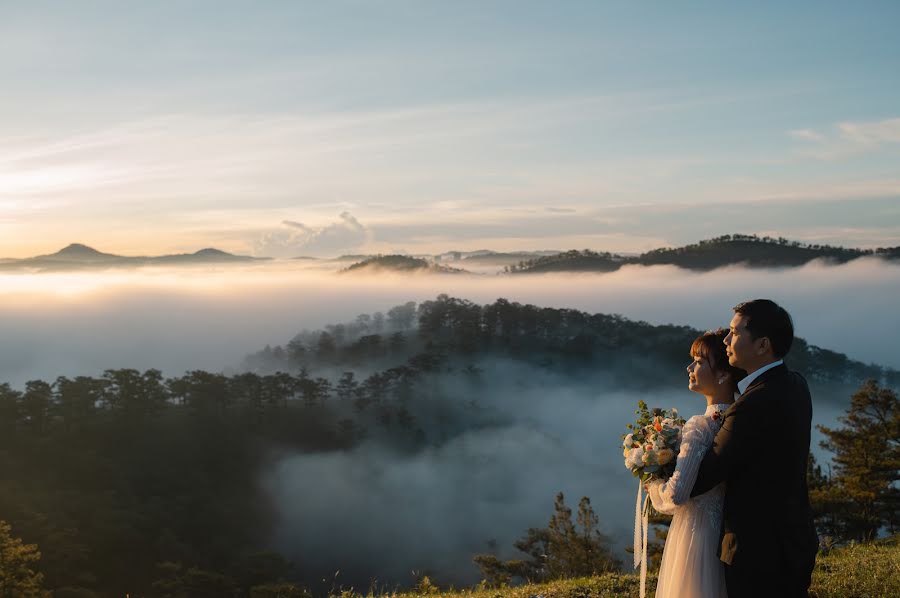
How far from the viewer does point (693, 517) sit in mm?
5445

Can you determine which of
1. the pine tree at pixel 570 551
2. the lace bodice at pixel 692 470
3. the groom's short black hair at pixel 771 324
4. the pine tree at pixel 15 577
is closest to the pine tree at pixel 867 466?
the pine tree at pixel 570 551

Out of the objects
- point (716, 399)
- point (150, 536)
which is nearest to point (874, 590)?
point (716, 399)

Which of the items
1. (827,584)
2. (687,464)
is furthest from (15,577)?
(687,464)

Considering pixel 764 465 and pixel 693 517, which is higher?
pixel 764 465

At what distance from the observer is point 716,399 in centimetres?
541

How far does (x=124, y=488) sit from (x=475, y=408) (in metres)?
91.4

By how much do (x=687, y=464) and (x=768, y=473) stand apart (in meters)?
0.53

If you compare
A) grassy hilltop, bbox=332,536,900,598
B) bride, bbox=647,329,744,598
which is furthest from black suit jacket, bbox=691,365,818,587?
grassy hilltop, bbox=332,536,900,598

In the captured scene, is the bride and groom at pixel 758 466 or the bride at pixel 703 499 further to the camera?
the bride at pixel 703 499

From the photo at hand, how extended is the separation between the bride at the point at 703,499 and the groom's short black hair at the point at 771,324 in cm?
43

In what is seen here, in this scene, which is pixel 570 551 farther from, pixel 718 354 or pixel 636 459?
pixel 718 354

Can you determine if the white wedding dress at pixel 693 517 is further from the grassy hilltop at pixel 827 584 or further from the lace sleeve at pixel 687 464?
the grassy hilltop at pixel 827 584

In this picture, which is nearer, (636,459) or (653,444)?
(653,444)

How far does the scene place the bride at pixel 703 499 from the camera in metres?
5.23
